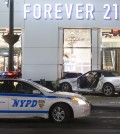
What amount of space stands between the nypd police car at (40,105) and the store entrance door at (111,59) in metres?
14.3

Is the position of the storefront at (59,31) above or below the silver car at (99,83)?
above

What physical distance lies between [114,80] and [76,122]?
9.82 meters

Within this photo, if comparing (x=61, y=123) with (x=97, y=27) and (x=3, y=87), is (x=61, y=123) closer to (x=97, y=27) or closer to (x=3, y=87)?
(x=3, y=87)

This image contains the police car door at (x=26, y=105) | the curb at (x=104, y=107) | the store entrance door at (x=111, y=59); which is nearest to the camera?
the police car door at (x=26, y=105)

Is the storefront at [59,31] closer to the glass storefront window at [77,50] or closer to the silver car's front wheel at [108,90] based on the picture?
the glass storefront window at [77,50]

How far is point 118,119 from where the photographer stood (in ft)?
50.0

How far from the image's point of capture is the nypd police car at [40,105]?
13.9 m

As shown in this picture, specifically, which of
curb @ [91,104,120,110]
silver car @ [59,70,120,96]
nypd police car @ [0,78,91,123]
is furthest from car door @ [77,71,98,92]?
nypd police car @ [0,78,91,123]

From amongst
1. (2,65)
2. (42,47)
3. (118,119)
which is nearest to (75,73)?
(42,47)

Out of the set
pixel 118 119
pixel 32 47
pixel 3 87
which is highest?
pixel 32 47

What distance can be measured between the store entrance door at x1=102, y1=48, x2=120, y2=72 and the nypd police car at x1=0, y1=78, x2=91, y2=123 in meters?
14.3

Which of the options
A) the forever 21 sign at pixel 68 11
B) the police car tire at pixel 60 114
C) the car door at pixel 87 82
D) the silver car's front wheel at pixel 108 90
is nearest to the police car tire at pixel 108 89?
the silver car's front wheel at pixel 108 90

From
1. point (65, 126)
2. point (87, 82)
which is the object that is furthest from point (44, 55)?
point (65, 126)

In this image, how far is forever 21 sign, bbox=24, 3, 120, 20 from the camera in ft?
90.6
